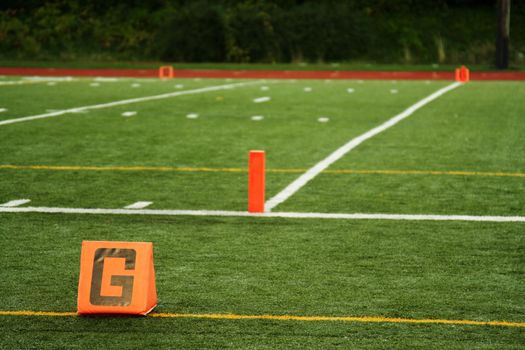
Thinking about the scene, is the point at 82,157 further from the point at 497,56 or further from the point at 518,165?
the point at 497,56

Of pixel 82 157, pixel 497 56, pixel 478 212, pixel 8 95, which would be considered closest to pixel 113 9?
pixel 497 56

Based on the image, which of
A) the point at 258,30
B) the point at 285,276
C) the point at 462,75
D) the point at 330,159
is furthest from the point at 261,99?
the point at 258,30

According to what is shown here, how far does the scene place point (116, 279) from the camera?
18.8ft

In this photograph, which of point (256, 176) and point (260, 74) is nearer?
point (256, 176)

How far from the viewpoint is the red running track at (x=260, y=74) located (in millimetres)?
32969

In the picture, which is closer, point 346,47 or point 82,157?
point 82,157

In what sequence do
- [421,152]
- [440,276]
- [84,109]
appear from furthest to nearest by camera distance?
[84,109] < [421,152] < [440,276]

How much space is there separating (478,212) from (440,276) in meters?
2.51

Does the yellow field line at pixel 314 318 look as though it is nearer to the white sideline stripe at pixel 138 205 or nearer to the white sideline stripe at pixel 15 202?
the white sideline stripe at pixel 138 205

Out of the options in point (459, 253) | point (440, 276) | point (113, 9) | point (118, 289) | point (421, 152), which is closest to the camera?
point (118, 289)

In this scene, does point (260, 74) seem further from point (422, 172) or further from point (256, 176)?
point (256, 176)

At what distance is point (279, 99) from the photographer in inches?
886

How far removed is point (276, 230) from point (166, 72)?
25761mm

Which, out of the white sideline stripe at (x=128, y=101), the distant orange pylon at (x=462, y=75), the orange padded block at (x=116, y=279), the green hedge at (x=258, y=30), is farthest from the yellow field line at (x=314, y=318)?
the green hedge at (x=258, y=30)
